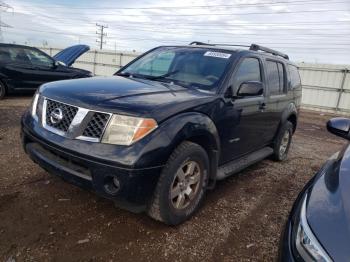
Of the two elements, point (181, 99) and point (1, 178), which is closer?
point (181, 99)

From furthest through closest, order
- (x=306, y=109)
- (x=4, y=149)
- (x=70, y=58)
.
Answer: (x=306, y=109), (x=70, y=58), (x=4, y=149)

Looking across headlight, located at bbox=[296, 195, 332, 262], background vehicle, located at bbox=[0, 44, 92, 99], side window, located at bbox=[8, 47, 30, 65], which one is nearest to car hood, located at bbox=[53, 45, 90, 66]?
background vehicle, located at bbox=[0, 44, 92, 99]

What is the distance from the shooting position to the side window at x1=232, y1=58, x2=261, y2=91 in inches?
150

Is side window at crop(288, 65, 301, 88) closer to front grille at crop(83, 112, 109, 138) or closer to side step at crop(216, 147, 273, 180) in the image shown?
side step at crop(216, 147, 273, 180)

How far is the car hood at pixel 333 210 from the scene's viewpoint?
4.78 feet

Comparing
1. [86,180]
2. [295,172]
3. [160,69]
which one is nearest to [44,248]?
[86,180]

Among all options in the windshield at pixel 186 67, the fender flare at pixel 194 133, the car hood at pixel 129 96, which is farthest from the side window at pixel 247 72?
the fender flare at pixel 194 133

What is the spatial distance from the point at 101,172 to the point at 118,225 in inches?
30.7

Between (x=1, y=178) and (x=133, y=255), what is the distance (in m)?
2.15

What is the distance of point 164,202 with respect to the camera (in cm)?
282

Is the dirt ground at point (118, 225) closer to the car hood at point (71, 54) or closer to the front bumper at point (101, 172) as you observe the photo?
the front bumper at point (101, 172)

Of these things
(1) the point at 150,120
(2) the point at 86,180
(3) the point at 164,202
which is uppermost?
(1) the point at 150,120

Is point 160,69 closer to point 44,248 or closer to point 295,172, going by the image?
point 44,248

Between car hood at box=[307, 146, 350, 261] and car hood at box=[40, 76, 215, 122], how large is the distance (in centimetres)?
134
